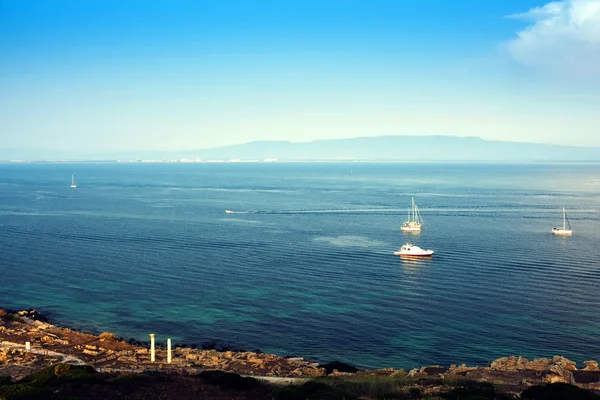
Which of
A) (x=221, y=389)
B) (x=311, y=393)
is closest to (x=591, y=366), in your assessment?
(x=311, y=393)

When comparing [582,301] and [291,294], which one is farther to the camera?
[291,294]

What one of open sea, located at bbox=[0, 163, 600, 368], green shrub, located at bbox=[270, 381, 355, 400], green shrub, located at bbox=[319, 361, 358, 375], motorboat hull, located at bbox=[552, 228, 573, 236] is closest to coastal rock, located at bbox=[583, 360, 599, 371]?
open sea, located at bbox=[0, 163, 600, 368]

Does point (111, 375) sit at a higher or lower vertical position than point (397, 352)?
higher

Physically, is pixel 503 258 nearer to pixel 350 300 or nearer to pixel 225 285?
pixel 350 300

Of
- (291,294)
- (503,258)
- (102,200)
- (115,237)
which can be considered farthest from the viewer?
(102,200)

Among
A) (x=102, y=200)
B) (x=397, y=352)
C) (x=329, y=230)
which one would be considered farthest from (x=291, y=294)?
(x=102, y=200)

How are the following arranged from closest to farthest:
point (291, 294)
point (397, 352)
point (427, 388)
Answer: point (427, 388) → point (397, 352) → point (291, 294)

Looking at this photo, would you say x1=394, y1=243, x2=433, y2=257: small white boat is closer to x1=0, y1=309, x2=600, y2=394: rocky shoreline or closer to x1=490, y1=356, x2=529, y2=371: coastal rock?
x1=490, y1=356, x2=529, y2=371: coastal rock
